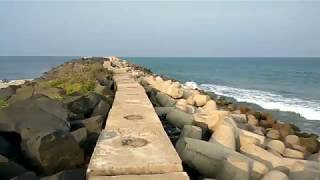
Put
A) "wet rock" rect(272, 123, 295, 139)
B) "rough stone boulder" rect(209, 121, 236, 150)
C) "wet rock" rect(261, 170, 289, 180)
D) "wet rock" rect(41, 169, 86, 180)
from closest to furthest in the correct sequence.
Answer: "wet rock" rect(41, 169, 86, 180), "wet rock" rect(261, 170, 289, 180), "rough stone boulder" rect(209, 121, 236, 150), "wet rock" rect(272, 123, 295, 139)

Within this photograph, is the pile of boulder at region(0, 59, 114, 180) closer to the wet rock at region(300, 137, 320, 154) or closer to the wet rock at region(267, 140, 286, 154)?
the wet rock at region(267, 140, 286, 154)

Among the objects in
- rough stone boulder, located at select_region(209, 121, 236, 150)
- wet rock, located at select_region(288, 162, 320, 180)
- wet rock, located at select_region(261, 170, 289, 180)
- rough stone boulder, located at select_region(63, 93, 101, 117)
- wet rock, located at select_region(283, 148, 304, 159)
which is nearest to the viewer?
wet rock, located at select_region(261, 170, 289, 180)

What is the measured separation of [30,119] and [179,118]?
2.59 m

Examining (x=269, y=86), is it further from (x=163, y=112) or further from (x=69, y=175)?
(x=69, y=175)

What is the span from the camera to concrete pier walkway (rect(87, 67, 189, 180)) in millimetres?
3094

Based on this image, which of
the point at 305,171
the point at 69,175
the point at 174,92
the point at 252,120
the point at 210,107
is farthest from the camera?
the point at 174,92

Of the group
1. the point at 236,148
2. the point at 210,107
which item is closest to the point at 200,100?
the point at 210,107

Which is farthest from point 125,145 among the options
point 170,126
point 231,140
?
point 170,126

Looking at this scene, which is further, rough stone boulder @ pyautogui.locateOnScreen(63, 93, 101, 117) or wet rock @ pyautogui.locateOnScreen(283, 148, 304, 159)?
rough stone boulder @ pyautogui.locateOnScreen(63, 93, 101, 117)

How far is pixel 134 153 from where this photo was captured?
11.4ft

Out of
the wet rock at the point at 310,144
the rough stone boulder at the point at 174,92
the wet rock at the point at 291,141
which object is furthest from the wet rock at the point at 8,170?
the rough stone boulder at the point at 174,92

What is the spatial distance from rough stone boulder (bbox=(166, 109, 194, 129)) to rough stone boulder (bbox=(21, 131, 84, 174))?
259cm

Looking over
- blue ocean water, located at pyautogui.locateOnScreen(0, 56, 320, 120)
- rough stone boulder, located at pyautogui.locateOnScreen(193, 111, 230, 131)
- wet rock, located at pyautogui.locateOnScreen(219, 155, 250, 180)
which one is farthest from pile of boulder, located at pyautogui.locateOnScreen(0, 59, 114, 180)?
blue ocean water, located at pyautogui.locateOnScreen(0, 56, 320, 120)

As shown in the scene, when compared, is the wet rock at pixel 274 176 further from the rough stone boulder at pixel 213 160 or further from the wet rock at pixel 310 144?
the wet rock at pixel 310 144
